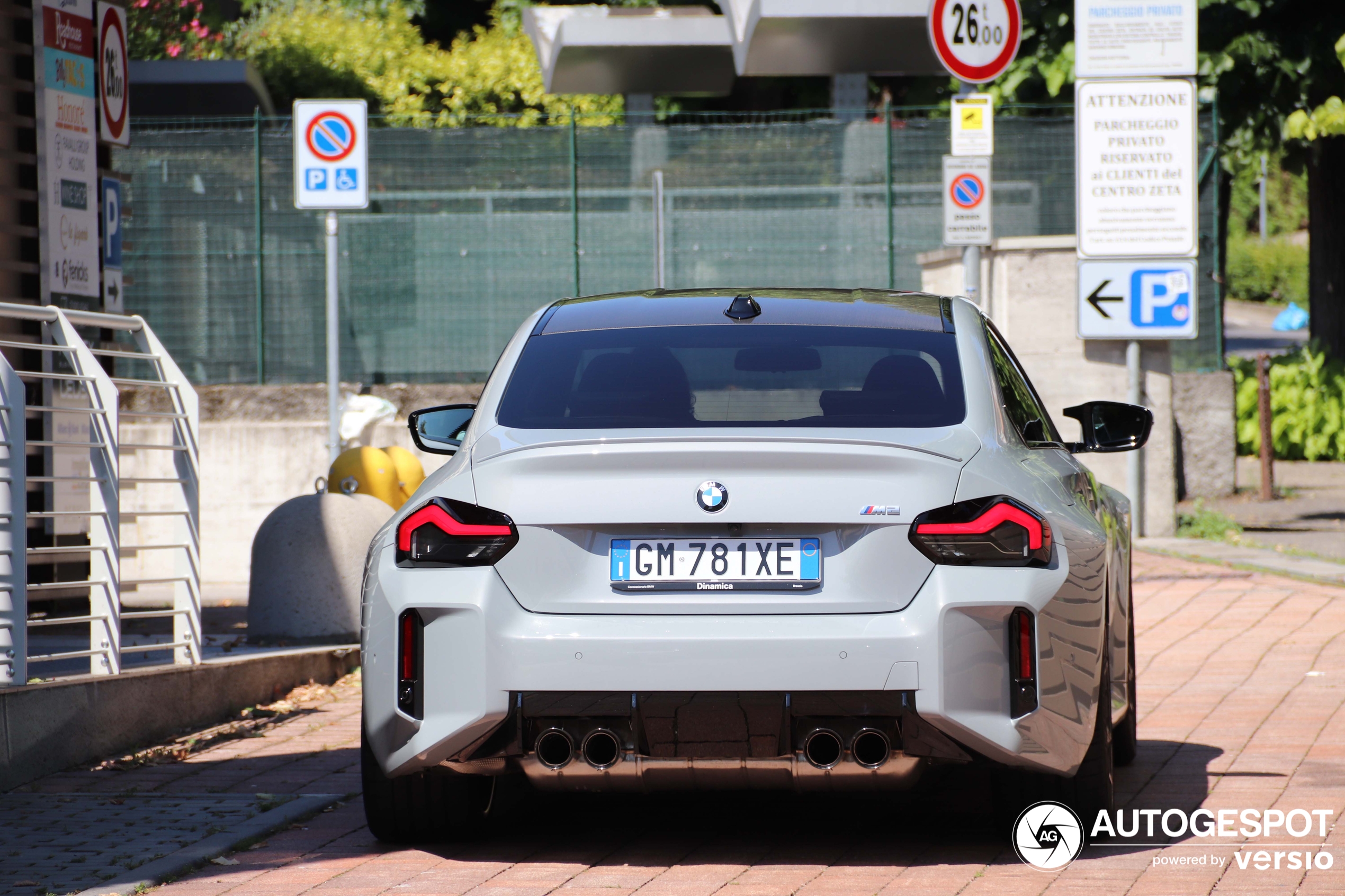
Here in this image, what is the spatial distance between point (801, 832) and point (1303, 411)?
15708 millimetres

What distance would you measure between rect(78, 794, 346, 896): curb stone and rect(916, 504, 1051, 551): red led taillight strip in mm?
2199

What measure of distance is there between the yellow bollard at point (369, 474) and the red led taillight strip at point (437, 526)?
7.02 m

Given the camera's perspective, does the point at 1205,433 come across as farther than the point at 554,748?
Yes

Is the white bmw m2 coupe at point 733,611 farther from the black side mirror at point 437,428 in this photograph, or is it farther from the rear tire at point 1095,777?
the black side mirror at point 437,428

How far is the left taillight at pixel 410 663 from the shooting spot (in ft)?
14.7

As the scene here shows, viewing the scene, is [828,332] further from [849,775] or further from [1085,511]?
[849,775]

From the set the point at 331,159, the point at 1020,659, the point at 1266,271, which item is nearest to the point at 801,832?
the point at 1020,659

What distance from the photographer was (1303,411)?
63.8 feet

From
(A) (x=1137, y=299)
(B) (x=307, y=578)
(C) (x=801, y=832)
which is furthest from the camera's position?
(A) (x=1137, y=299)

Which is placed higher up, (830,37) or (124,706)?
(830,37)

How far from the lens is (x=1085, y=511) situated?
494 cm

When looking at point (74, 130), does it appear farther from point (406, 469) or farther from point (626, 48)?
point (626, 48)

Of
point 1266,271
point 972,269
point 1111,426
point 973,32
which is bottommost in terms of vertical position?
point 1111,426

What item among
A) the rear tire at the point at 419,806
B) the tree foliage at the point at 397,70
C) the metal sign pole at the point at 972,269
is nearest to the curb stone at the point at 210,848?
the rear tire at the point at 419,806
